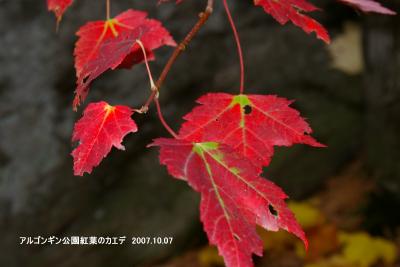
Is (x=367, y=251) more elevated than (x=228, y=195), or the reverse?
(x=228, y=195)

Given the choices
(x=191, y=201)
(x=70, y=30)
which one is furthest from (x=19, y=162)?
(x=191, y=201)

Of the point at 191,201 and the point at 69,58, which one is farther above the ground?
the point at 69,58

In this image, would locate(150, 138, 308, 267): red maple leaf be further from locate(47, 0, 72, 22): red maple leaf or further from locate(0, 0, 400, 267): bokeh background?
locate(0, 0, 400, 267): bokeh background

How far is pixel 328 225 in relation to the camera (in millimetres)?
2195

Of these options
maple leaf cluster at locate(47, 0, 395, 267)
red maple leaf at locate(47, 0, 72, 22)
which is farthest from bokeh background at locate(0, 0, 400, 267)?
maple leaf cluster at locate(47, 0, 395, 267)

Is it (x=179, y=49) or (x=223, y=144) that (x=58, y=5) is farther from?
(x=223, y=144)

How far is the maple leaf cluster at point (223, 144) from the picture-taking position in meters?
0.54

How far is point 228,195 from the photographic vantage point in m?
0.56

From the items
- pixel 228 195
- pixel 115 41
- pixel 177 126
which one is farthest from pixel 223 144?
pixel 177 126

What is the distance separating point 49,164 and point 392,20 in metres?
1.46

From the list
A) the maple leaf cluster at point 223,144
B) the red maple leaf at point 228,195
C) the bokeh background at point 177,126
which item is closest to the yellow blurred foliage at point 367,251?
the bokeh background at point 177,126

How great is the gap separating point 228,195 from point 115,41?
291 mm

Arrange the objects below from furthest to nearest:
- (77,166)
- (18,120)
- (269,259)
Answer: (269,259) → (18,120) → (77,166)

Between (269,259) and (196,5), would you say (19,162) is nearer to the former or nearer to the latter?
(196,5)
